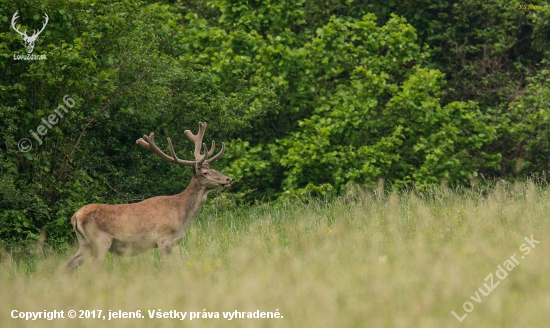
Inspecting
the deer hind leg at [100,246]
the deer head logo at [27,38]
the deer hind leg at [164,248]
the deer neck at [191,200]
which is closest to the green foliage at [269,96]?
the deer head logo at [27,38]

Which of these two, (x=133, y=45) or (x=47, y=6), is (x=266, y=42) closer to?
(x=133, y=45)

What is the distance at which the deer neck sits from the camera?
10.1m

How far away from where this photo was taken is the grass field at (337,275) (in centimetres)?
652

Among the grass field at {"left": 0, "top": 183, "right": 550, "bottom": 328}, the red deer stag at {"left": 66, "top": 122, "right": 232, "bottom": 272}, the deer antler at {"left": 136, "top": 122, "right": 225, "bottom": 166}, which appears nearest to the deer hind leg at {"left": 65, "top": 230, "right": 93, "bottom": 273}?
the red deer stag at {"left": 66, "top": 122, "right": 232, "bottom": 272}

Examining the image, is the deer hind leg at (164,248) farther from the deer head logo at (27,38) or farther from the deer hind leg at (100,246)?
the deer head logo at (27,38)

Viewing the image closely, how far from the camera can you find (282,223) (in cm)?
1184

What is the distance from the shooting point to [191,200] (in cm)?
1023

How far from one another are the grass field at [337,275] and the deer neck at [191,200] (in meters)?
0.32

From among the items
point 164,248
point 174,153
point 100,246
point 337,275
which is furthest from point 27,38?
point 337,275

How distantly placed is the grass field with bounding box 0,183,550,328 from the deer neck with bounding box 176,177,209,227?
320mm

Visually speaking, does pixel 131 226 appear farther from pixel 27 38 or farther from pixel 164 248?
pixel 27 38

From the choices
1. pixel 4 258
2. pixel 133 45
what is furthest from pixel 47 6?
pixel 4 258

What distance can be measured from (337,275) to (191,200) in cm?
310

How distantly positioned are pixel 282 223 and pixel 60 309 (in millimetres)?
5148
